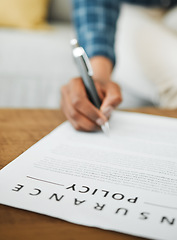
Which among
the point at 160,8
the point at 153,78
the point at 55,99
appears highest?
the point at 160,8

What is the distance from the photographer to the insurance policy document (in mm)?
251

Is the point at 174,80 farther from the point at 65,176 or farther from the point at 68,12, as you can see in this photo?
the point at 68,12

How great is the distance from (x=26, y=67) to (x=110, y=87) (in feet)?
1.99

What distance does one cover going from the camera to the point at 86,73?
45 centimetres

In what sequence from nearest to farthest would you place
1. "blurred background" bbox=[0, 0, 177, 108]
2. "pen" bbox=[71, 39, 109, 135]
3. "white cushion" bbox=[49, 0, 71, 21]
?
"pen" bbox=[71, 39, 109, 135]
"blurred background" bbox=[0, 0, 177, 108]
"white cushion" bbox=[49, 0, 71, 21]

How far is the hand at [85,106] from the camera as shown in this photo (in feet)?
1.48

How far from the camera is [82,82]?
19.9 inches

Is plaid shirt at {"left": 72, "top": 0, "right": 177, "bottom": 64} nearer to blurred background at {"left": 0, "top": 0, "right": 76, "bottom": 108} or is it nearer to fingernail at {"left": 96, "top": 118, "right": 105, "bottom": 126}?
blurred background at {"left": 0, "top": 0, "right": 76, "bottom": 108}

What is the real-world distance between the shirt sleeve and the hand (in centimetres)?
26

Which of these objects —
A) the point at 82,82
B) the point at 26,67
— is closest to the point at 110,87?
the point at 82,82

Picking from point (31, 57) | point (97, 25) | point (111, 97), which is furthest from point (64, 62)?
point (111, 97)

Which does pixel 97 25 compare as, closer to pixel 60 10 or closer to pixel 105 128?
pixel 105 128

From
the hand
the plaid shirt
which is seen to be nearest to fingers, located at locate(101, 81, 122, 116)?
the hand

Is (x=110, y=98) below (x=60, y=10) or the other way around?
the other way around
